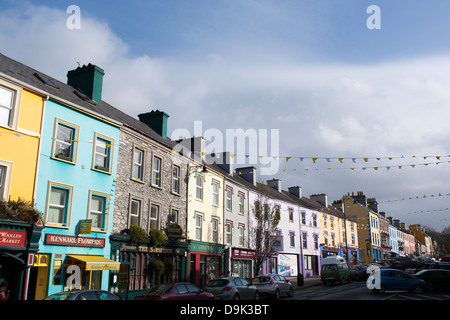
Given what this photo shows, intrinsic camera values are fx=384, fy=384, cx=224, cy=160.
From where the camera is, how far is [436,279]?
2453 cm

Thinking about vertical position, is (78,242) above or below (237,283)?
above

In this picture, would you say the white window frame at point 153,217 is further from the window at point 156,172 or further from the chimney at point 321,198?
the chimney at point 321,198

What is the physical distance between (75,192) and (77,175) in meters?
0.88

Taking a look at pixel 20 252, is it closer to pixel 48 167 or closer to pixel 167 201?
pixel 48 167

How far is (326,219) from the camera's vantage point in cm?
5231

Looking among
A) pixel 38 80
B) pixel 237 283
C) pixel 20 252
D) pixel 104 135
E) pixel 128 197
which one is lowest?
pixel 237 283

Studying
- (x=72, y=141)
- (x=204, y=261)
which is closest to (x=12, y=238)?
(x=72, y=141)

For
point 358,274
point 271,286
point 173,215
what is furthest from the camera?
point 358,274

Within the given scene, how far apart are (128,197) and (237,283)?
7951 millimetres

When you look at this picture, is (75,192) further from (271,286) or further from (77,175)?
(271,286)

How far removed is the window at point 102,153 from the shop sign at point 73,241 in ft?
12.4

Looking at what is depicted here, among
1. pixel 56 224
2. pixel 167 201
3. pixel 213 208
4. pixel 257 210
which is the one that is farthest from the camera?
pixel 257 210

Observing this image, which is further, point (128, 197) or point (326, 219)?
point (326, 219)
